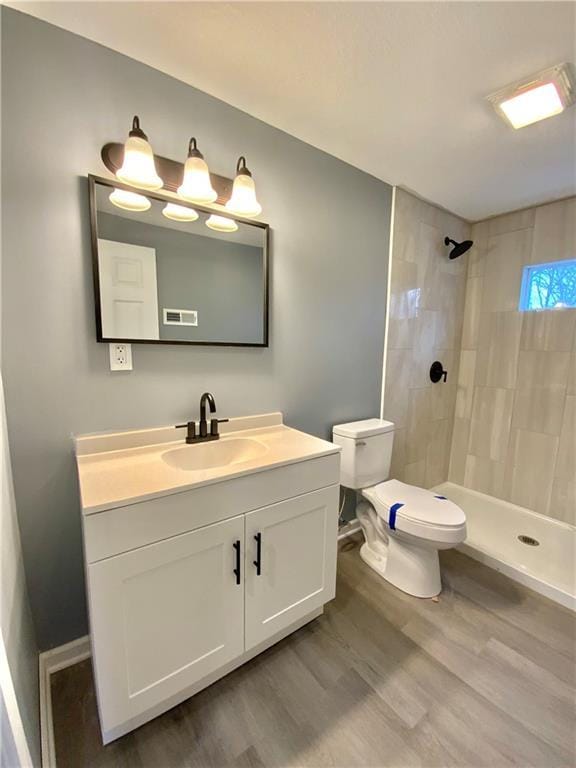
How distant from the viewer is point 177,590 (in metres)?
1.00

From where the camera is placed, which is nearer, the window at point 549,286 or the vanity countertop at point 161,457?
the vanity countertop at point 161,457

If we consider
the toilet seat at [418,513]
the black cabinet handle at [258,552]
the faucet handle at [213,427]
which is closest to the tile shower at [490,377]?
the toilet seat at [418,513]

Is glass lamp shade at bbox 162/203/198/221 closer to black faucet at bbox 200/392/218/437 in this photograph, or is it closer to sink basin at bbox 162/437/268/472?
black faucet at bbox 200/392/218/437

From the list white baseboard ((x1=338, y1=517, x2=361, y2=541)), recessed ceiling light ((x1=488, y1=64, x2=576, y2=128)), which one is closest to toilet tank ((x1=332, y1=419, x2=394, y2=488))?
white baseboard ((x1=338, y1=517, x2=361, y2=541))

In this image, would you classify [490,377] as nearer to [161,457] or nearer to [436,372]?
[436,372]

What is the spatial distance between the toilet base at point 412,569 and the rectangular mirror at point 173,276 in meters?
1.31

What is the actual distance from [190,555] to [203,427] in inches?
20.9

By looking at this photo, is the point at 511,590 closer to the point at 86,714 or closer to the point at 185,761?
the point at 185,761

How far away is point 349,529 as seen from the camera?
2.13m

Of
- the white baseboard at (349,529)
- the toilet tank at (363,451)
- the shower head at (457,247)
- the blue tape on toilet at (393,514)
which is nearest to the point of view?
the blue tape on toilet at (393,514)

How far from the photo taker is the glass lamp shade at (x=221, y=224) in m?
A: 1.38

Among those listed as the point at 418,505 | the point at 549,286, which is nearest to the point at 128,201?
the point at 418,505

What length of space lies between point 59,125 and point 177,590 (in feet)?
5.10

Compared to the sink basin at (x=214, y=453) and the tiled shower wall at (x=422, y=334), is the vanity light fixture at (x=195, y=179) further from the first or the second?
the tiled shower wall at (x=422, y=334)
